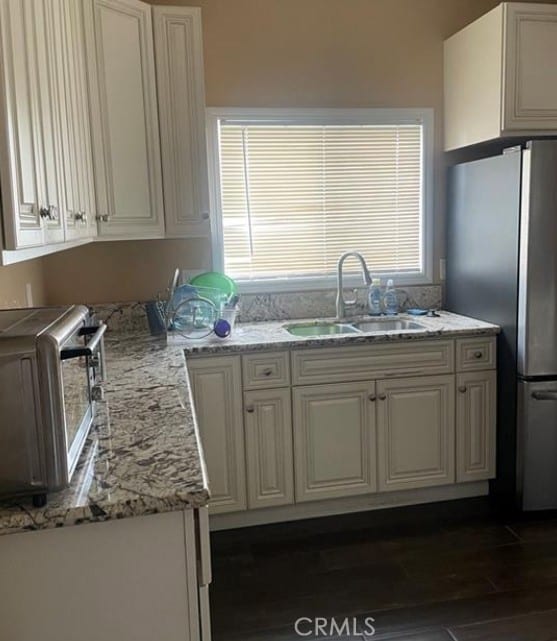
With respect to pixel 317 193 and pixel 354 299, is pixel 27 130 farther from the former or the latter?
pixel 354 299

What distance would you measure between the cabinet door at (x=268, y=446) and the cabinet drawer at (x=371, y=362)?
0.15 metres

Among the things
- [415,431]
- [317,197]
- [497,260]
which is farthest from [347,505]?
[317,197]

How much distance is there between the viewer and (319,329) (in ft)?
10.8

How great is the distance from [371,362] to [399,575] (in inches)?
36.4

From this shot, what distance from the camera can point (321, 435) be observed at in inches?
114

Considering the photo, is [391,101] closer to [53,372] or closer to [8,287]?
[8,287]

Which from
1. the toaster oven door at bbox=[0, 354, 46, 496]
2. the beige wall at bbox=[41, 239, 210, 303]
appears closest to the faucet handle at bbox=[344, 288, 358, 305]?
the beige wall at bbox=[41, 239, 210, 303]

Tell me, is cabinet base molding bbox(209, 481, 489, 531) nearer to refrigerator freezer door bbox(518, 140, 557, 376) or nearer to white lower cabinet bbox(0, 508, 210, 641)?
refrigerator freezer door bbox(518, 140, 557, 376)

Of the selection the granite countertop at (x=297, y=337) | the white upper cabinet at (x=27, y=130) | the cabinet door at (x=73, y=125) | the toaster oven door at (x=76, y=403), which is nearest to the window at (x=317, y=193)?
the granite countertop at (x=297, y=337)

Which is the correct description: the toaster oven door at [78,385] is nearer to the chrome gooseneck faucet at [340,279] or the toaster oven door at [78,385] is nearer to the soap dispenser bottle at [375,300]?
the chrome gooseneck faucet at [340,279]

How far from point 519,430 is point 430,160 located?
1538 millimetres

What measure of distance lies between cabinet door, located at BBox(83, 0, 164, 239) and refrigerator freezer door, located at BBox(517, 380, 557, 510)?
6.05 feet

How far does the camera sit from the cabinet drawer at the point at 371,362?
284cm

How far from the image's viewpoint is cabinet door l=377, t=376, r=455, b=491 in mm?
2953
